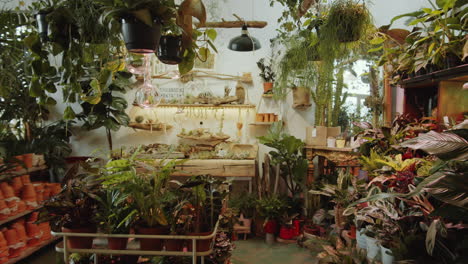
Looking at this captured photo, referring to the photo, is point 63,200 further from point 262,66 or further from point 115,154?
point 262,66

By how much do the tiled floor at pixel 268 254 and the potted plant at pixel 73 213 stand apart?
2109 mm

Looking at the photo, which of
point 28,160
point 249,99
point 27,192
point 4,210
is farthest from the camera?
point 249,99

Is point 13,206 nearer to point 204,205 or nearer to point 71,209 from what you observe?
point 71,209

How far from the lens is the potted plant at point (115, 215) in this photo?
5.18 feet

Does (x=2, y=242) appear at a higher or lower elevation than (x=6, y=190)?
lower

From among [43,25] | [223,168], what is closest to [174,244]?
[43,25]

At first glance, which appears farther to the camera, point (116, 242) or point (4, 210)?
point (4, 210)

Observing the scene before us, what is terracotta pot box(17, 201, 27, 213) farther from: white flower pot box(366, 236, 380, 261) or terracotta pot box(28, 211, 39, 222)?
white flower pot box(366, 236, 380, 261)

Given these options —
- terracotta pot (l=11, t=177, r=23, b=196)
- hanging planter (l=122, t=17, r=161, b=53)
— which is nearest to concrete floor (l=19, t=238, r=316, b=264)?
terracotta pot (l=11, t=177, r=23, b=196)

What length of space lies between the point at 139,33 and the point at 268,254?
3.03 meters

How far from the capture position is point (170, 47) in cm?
154

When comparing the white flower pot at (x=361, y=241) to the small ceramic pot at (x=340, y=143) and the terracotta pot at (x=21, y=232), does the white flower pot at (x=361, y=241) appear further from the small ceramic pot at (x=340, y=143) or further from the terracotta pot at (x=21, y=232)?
the terracotta pot at (x=21, y=232)

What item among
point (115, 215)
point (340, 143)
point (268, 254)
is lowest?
point (268, 254)

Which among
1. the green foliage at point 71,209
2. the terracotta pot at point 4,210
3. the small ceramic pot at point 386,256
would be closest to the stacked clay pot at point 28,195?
the terracotta pot at point 4,210
